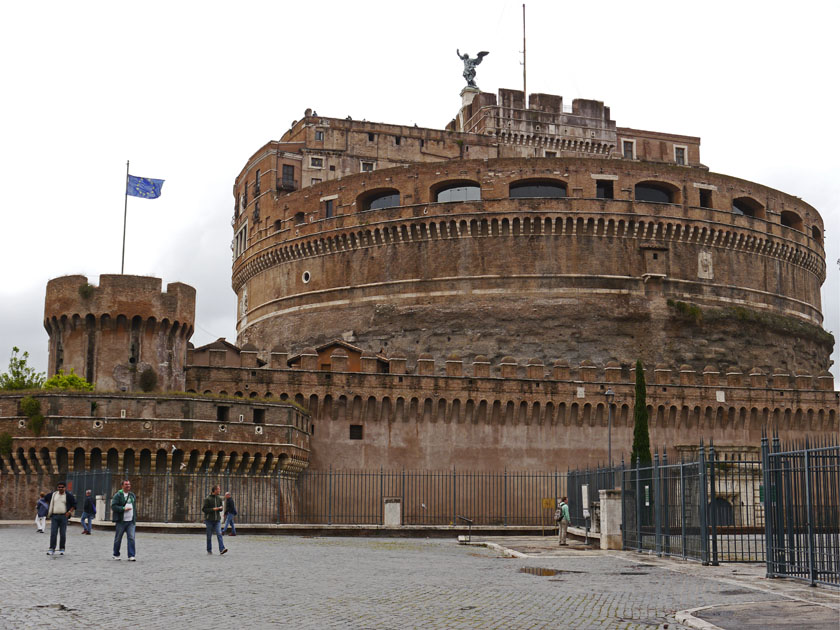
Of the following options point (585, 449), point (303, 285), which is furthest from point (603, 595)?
point (303, 285)

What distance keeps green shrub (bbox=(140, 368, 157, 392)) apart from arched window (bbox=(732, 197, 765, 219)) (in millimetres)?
31548

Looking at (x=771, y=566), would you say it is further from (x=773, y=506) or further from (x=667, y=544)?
(x=667, y=544)

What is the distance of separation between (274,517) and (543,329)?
66.8ft

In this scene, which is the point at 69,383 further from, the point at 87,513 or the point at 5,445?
the point at 87,513

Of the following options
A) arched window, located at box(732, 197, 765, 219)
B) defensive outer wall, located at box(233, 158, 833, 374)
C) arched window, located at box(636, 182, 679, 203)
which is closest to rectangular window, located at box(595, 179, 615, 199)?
defensive outer wall, located at box(233, 158, 833, 374)

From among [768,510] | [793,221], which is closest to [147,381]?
[768,510]

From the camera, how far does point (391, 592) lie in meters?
12.3

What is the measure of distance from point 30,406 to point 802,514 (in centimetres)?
2247

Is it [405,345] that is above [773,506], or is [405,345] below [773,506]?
above

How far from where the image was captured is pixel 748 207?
53.1m

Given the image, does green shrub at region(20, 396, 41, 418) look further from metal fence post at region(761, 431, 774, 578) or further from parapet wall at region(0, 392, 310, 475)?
metal fence post at region(761, 431, 774, 578)

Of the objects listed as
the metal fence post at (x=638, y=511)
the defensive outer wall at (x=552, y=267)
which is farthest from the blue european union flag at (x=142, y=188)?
the metal fence post at (x=638, y=511)

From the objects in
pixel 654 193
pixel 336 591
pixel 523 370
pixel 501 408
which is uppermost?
pixel 654 193

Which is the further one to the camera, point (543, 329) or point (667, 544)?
point (543, 329)
